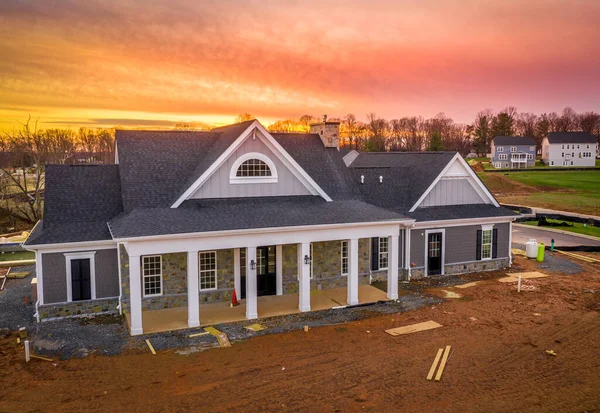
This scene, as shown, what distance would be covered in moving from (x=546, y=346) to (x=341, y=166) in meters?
13.3

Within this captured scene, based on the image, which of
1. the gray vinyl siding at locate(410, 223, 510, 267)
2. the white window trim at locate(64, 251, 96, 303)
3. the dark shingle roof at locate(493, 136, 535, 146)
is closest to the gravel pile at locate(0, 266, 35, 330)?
the white window trim at locate(64, 251, 96, 303)

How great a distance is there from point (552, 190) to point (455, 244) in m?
54.9

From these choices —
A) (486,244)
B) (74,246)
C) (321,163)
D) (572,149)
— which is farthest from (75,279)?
(572,149)

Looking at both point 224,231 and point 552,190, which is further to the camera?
point 552,190

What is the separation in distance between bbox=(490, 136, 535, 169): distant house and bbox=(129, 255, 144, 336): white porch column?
355 feet

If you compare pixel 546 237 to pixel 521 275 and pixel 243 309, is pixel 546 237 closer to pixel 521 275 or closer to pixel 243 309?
pixel 521 275

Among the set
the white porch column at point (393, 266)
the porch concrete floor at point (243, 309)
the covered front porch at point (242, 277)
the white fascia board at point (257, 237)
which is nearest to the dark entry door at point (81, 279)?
the covered front porch at point (242, 277)

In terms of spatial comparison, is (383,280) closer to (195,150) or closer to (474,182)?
(474,182)

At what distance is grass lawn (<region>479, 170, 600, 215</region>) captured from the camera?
55.7 m

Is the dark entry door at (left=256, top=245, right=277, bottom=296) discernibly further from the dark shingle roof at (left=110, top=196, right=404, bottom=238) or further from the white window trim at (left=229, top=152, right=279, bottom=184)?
the white window trim at (left=229, top=152, right=279, bottom=184)

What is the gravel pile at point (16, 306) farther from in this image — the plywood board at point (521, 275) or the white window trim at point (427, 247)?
the plywood board at point (521, 275)

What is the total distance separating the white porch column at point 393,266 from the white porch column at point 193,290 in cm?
804

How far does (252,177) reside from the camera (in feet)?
67.5

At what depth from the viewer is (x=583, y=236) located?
35875mm
